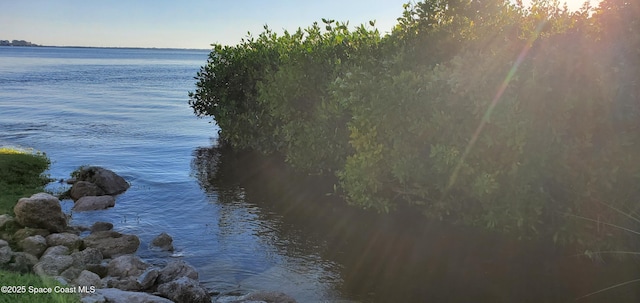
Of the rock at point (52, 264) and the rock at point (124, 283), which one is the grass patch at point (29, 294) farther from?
the rock at point (52, 264)

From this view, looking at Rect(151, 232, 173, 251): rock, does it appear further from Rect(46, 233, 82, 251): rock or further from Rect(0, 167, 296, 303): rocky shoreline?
Rect(46, 233, 82, 251): rock

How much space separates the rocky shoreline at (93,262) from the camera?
906 cm

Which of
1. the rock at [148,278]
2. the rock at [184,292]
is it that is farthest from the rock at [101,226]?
the rock at [184,292]

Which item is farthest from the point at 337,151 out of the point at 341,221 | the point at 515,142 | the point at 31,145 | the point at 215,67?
the point at 31,145

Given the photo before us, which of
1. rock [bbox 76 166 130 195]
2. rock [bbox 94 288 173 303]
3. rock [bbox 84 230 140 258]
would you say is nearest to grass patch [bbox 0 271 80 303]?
rock [bbox 94 288 173 303]

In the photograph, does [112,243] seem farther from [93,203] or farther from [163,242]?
[93,203]

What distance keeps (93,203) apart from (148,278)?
7010 mm

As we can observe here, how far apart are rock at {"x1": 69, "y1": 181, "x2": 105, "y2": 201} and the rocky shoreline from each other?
3.49 metres

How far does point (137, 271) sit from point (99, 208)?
19.7 ft

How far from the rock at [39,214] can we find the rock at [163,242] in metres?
2.50

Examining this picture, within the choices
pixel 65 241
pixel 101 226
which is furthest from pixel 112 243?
pixel 101 226

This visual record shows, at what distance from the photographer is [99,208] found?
614 inches

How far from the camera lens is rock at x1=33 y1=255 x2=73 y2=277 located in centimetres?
998

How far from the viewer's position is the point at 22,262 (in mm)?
10125
